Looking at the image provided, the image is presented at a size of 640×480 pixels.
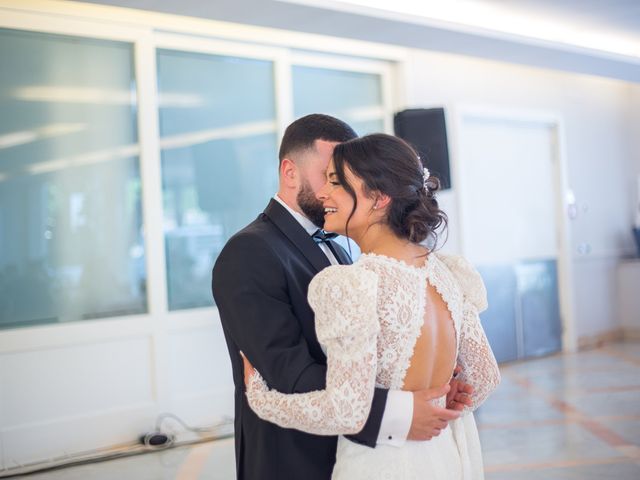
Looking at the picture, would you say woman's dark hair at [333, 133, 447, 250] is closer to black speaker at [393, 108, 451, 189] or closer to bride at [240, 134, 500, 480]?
bride at [240, 134, 500, 480]

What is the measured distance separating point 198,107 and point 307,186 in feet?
10.7

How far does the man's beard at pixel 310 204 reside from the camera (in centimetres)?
171

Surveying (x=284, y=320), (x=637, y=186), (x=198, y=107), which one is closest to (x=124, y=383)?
(x=198, y=107)

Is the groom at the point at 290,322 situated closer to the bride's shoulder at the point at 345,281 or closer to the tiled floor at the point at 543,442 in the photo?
the bride's shoulder at the point at 345,281

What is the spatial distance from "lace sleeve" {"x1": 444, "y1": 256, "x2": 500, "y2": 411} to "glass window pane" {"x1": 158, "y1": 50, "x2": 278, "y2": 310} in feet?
11.0

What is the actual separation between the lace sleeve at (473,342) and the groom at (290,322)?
0.05 m

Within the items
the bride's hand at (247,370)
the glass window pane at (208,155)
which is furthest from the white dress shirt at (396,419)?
the glass window pane at (208,155)

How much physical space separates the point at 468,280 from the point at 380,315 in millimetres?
343

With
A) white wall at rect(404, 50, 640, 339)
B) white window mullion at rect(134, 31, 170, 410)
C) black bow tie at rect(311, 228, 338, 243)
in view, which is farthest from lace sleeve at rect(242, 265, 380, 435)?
white wall at rect(404, 50, 640, 339)

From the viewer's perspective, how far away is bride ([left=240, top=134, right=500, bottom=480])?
1276mm

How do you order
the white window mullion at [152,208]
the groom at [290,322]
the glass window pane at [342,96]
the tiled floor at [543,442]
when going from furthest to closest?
the glass window pane at [342,96], the white window mullion at [152,208], the tiled floor at [543,442], the groom at [290,322]

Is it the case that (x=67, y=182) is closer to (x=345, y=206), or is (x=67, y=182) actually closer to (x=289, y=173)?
(x=289, y=173)

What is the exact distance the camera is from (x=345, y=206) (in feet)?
4.72

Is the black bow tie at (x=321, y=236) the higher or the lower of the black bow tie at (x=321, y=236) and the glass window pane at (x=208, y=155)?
the lower
